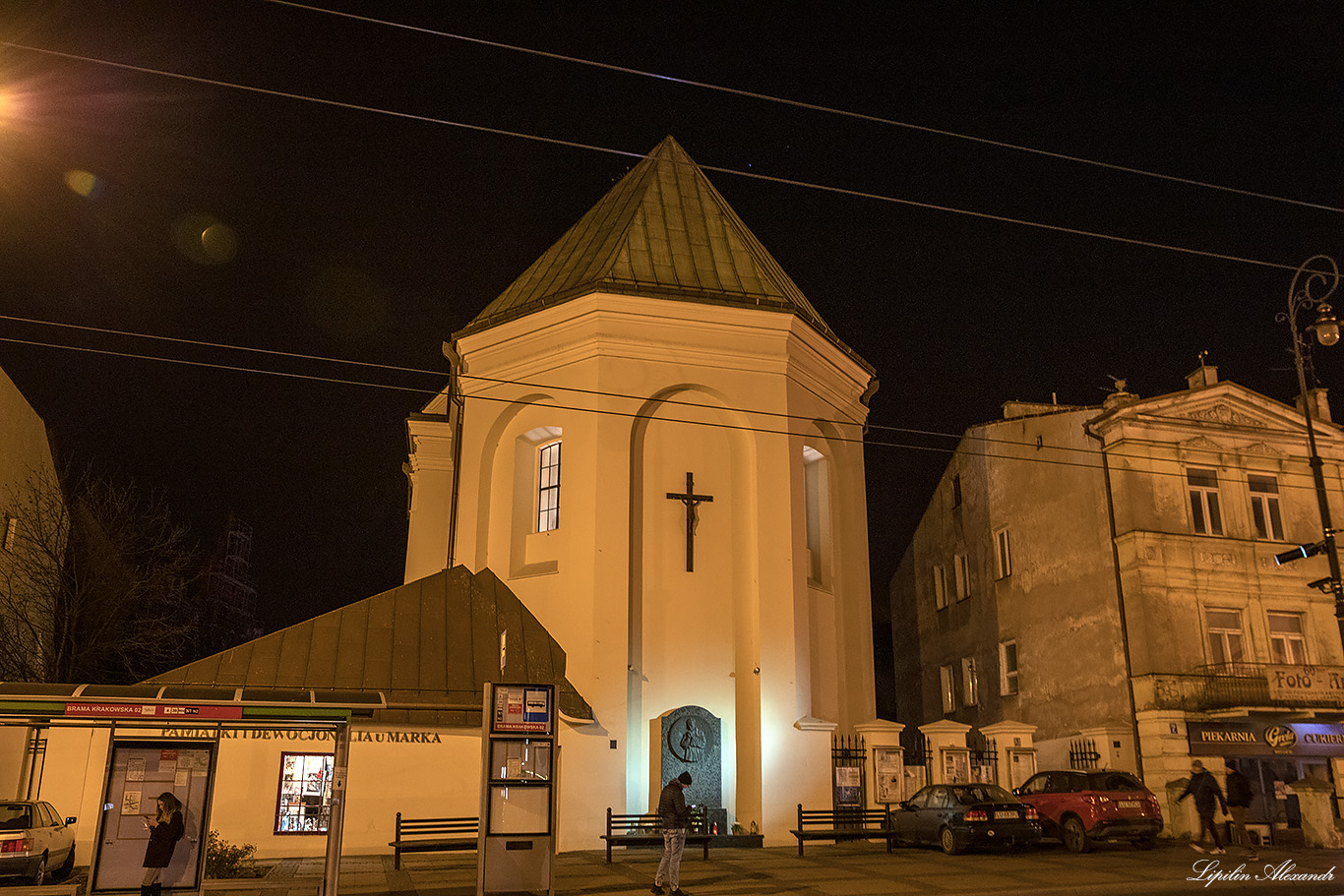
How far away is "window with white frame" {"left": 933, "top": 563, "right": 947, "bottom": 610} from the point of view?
34.2 metres

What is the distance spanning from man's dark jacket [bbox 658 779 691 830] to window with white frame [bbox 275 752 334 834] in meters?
6.97

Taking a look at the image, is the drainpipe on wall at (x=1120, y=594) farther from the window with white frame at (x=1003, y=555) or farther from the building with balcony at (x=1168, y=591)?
the window with white frame at (x=1003, y=555)

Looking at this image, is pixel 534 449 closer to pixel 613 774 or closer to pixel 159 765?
pixel 613 774

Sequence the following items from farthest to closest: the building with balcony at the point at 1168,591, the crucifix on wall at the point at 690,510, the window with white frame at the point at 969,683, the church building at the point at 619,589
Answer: the window with white frame at the point at 969,683
the building with balcony at the point at 1168,591
the crucifix on wall at the point at 690,510
the church building at the point at 619,589

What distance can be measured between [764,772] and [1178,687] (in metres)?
10.7

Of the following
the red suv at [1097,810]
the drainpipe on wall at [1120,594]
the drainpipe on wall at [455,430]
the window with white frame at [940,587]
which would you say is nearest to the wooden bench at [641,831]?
the red suv at [1097,810]

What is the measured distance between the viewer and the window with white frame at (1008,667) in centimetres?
2967

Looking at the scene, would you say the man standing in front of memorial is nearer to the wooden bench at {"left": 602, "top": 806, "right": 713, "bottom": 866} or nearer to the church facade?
the wooden bench at {"left": 602, "top": 806, "right": 713, "bottom": 866}

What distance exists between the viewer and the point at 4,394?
28.4 meters

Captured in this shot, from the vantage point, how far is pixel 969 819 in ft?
57.3

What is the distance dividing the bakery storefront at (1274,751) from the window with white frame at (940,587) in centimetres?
1067

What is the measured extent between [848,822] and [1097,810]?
14.7 ft

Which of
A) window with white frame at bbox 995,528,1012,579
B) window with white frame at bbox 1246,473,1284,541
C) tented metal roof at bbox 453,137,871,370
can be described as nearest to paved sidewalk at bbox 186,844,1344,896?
window with white frame at bbox 1246,473,1284,541

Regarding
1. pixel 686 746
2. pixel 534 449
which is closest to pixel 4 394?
pixel 534 449
